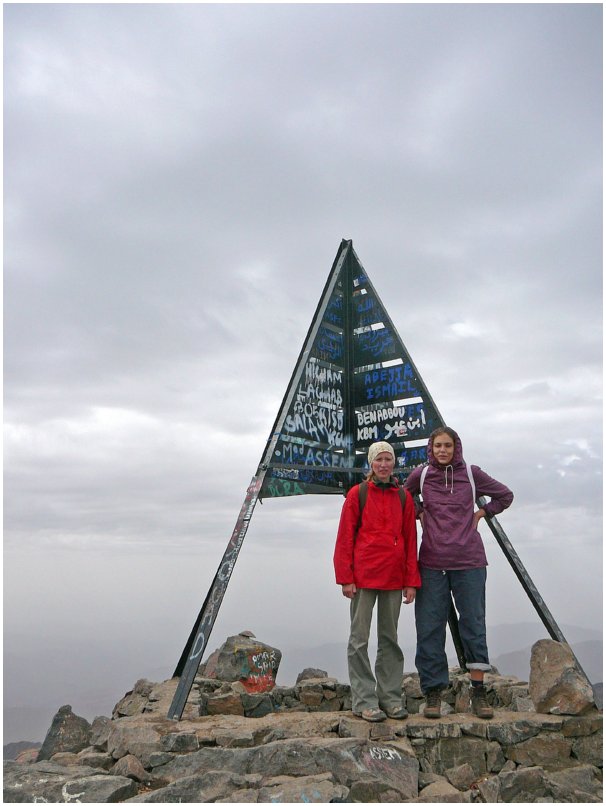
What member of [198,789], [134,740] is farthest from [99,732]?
[198,789]

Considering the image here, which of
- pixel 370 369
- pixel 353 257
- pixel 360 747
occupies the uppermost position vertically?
pixel 353 257

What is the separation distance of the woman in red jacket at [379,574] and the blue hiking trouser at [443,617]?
0.19 m

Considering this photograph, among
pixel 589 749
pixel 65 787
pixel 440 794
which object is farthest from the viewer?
pixel 589 749

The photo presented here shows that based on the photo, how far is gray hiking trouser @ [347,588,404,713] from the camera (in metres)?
5.53

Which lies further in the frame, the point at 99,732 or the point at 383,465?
the point at 99,732

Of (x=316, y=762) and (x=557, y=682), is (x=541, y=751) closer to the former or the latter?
(x=557, y=682)

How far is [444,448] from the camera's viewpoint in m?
5.80

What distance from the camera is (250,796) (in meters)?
4.26

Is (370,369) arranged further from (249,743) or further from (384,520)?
(249,743)

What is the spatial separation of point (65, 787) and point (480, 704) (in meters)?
3.20

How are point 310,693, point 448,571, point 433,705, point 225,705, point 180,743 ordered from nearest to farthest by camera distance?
point 180,743 < point 433,705 < point 448,571 < point 225,705 < point 310,693

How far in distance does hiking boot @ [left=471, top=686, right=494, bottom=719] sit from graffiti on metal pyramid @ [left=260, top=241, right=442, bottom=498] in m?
2.46

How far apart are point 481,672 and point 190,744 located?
2.35 m

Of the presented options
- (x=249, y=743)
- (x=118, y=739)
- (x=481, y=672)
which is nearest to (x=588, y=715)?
(x=481, y=672)
